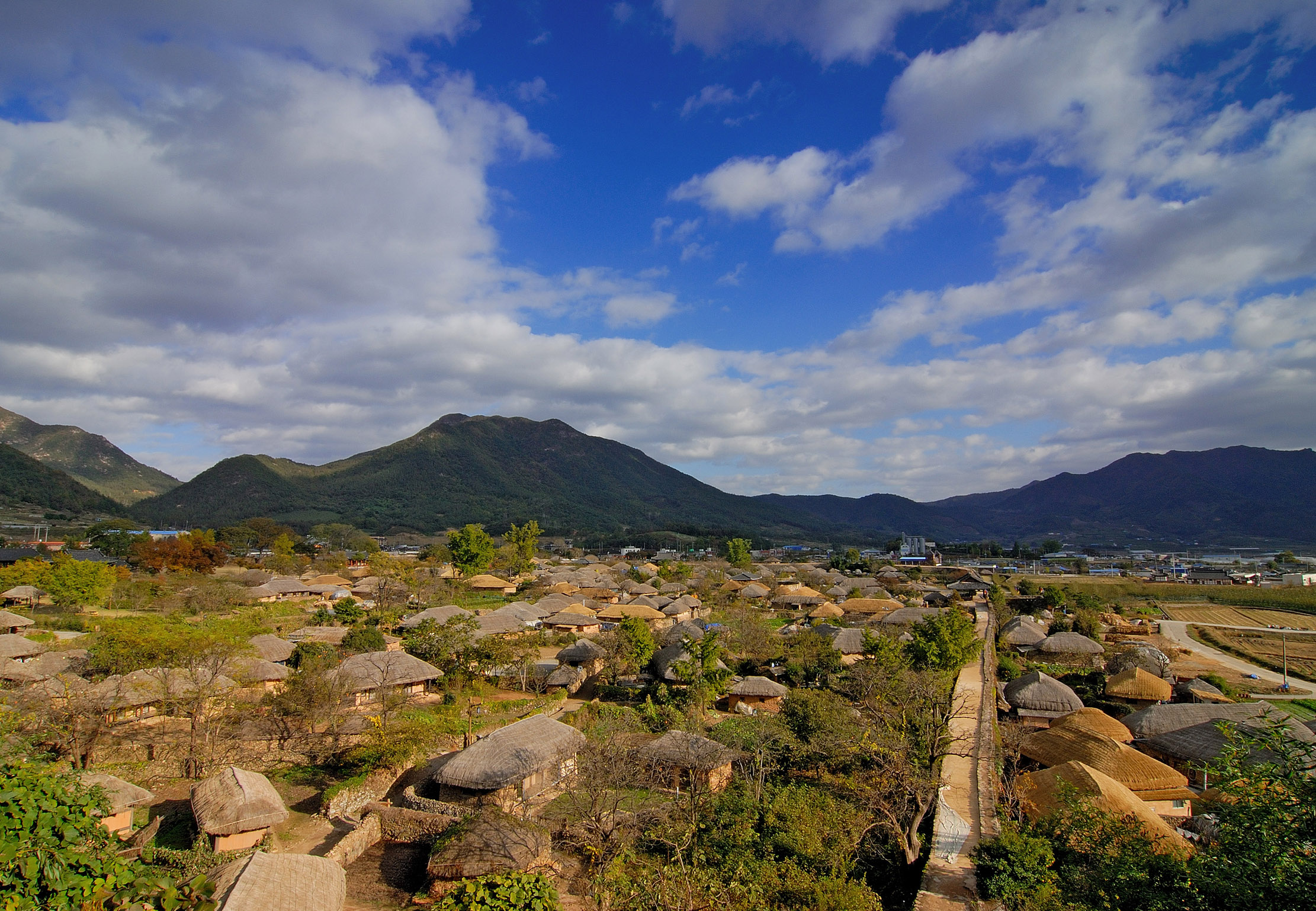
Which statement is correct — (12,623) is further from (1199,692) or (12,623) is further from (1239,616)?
(1239,616)

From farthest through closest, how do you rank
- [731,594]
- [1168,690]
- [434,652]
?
1. [731,594]
2. [1168,690]
3. [434,652]

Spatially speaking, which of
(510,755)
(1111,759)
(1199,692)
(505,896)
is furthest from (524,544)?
(505,896)

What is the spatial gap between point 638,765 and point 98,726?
467 inches

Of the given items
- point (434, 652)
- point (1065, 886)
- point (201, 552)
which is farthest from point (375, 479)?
point (1065, 886)

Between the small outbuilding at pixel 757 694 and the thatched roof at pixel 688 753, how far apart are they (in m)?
6.06

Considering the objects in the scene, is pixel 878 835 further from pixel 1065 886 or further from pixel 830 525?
pixel 830 525

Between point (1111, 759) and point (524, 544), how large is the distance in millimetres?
46220

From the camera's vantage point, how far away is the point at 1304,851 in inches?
214

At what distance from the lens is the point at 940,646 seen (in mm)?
22531

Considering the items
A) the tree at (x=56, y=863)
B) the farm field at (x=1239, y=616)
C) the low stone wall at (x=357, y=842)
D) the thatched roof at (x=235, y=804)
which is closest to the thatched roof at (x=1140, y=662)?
the farm field at (x=1239, y=616)

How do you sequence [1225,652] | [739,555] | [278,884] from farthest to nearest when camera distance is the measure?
[739,555] < [1225,652] < [278,884]

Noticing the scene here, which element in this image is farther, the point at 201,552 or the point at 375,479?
the point at 375,479

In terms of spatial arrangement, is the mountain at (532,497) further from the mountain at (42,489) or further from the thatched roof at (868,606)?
the thatched roof at (868,606)

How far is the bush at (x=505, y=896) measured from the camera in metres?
7.47
